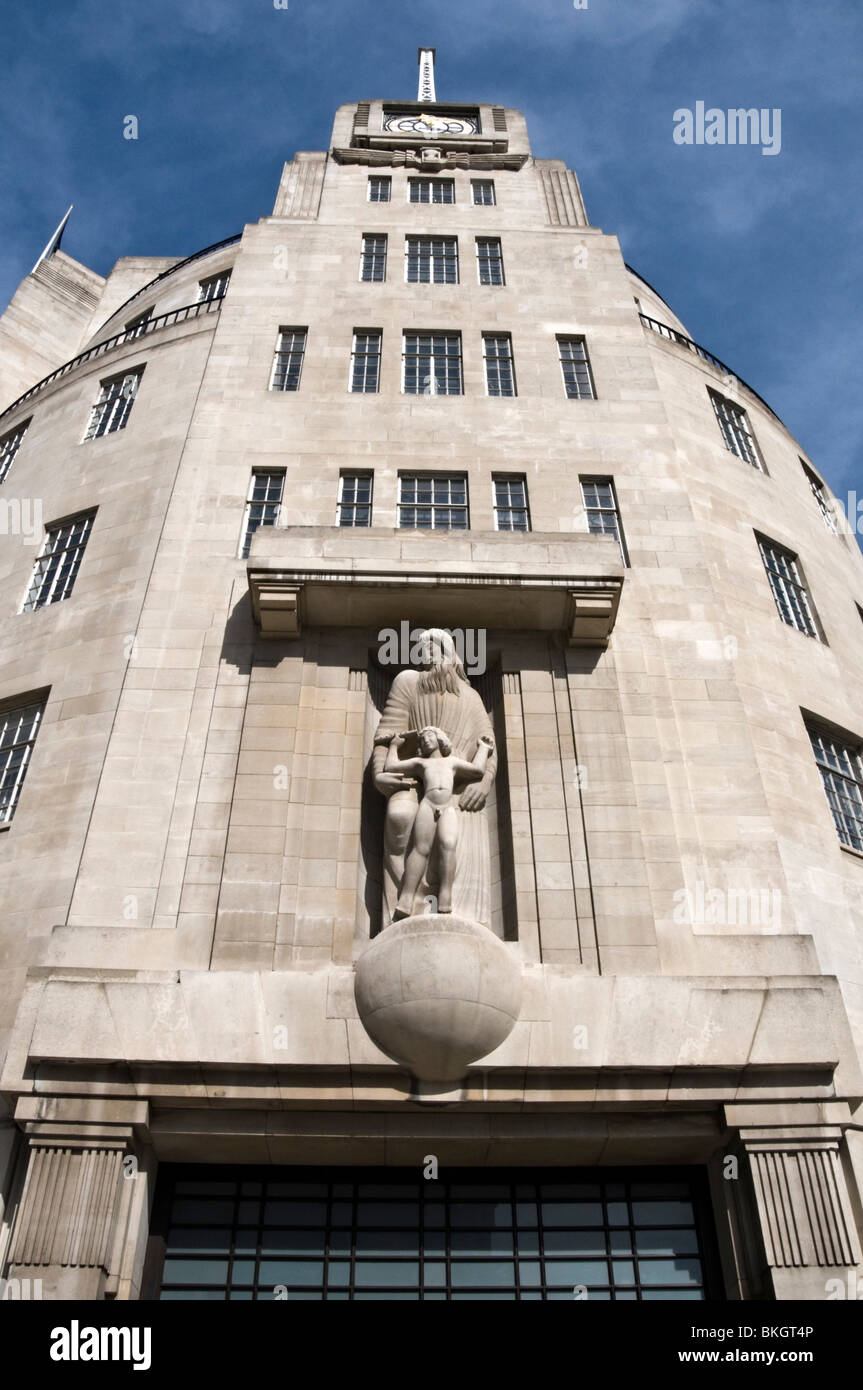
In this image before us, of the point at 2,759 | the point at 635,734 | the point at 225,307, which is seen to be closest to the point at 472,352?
the point at 225,307

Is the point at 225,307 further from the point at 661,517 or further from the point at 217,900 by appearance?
the point at 217,900

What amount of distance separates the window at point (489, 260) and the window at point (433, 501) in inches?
334

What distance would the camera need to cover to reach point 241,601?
18.9 meters

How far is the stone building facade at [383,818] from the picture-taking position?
1320 cm

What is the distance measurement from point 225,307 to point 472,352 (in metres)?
6.28

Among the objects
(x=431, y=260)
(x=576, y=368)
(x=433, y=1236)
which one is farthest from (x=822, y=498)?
(x=433, y=1236)

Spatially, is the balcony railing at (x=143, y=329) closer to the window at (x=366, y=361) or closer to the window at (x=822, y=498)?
the window at (x=366, y=361)

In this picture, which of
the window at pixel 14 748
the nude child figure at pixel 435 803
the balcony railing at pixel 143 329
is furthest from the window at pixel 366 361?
the nude child figure at pixel 435 803

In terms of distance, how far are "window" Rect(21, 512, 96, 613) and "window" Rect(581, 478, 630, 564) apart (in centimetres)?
1065

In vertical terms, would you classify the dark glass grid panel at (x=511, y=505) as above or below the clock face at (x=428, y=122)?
below

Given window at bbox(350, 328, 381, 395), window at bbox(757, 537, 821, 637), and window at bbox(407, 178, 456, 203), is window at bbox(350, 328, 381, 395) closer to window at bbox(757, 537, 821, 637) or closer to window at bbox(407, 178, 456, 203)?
window at bbox(407, 178, 456, 203)

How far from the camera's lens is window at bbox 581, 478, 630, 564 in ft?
68.7

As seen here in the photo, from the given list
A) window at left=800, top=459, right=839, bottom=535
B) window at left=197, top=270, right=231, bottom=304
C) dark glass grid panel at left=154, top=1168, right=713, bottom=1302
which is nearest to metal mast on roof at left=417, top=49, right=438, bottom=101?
window at left=197, top=270, right=231, bottom=304

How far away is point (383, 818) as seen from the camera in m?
16.6
